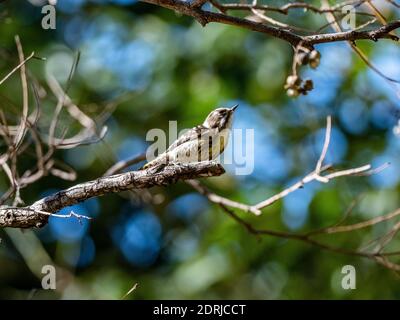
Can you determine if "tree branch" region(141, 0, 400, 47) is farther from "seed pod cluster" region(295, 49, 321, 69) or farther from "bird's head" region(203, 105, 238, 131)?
"bird's head" region(203, 105, 238, 131)

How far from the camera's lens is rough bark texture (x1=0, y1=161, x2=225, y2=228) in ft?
9.05

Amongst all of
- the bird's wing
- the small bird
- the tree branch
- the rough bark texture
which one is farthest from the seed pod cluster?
→ the bird's wing

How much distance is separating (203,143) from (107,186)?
1.58m

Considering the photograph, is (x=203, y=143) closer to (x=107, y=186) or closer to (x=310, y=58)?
(x=107, y=186)

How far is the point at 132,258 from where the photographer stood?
7.35 m

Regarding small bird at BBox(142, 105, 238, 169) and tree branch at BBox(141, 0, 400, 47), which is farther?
small bird at BBox(142, 105, 238, 169)

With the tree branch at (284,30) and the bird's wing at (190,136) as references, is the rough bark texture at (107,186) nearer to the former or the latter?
the tree branch at (284,30)

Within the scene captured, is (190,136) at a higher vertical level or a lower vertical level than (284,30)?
higher

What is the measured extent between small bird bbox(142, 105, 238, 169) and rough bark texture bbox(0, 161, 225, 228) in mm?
1340

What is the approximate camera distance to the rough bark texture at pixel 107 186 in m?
2.76

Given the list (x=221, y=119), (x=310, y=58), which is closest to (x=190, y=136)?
(x=221, y=119)

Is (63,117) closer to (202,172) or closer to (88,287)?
(88,287)

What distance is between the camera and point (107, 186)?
9.16ft

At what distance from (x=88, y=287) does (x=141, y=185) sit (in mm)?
4236
